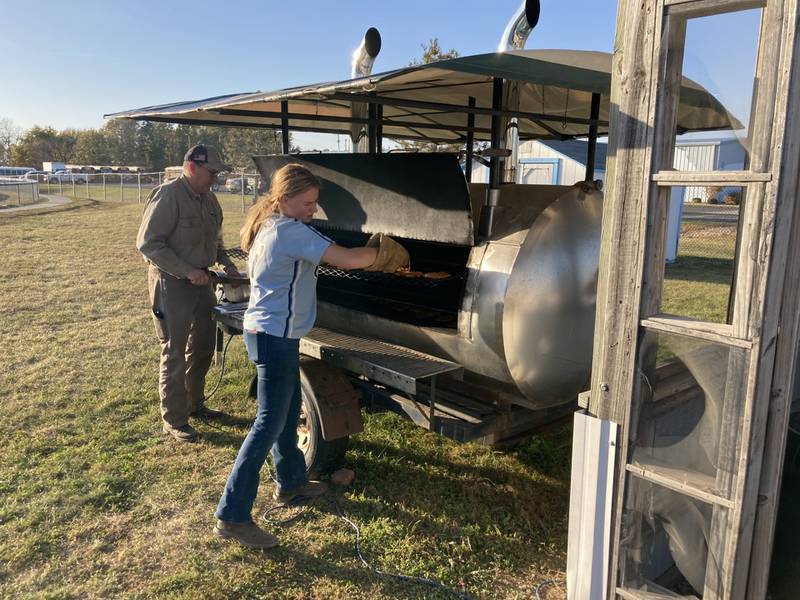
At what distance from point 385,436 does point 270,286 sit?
1923 millimetres

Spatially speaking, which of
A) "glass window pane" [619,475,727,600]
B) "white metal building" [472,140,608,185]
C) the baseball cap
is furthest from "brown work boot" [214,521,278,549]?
"white metal building" [472,140,608,185]

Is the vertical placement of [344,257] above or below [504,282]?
above

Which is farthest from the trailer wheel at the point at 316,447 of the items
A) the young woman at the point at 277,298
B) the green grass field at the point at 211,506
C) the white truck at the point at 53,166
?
the white truck at the point at 53,166

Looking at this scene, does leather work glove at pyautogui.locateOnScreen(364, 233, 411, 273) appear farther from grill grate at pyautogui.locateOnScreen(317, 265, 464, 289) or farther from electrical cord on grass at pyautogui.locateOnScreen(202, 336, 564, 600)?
electrical cord on grass at pyautogui.locateOnScreen(202, 336, 564, 600)

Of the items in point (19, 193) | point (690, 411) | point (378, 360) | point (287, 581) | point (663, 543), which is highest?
point (19, 193)

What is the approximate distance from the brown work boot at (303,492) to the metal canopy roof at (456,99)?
220cm

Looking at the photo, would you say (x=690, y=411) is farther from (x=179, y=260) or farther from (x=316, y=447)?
(x=179, y=260)

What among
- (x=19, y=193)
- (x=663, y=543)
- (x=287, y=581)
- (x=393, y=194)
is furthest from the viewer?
(x=19, y=193)

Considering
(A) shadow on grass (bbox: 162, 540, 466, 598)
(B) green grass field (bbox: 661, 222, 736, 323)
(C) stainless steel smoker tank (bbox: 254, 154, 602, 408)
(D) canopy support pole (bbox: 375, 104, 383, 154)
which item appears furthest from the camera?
(D) canopy support pole (bbox: 375, 104, 383, 154)

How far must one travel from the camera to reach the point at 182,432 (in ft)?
15.0

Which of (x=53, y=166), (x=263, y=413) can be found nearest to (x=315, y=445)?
(x=263, y=413)

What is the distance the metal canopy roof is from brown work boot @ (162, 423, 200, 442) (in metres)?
2.21

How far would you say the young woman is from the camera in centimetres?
303

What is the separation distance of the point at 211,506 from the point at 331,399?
0.94m
